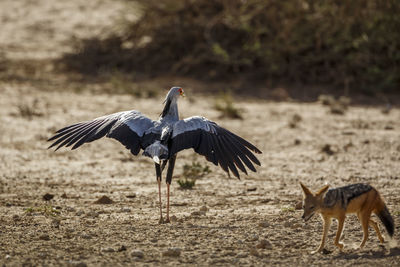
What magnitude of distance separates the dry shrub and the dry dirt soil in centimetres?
139

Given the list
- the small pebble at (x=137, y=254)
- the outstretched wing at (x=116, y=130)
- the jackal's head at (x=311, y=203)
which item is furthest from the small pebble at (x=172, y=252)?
the outstretched wing at (x=116, y=130)

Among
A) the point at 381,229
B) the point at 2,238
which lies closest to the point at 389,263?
the point at 381,229

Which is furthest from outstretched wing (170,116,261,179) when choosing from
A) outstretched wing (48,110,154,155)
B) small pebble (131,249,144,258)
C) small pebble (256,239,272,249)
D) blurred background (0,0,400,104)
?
blurred background (0,0,400,104)

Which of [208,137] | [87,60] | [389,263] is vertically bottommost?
[389,263]

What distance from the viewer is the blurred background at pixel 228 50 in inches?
542

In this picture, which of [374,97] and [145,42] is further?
[145,42]

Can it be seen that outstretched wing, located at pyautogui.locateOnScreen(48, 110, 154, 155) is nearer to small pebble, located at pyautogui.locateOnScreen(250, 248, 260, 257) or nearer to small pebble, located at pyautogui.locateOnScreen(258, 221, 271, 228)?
small pebble, located at pyautogui.locateOnScreen(258, 221, 271, 228)

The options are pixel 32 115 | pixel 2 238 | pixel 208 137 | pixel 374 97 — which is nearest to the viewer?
pixel 2 238

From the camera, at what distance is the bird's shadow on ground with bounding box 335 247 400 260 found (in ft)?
16.4

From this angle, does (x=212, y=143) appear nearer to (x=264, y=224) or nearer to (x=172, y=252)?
(x=264, y=224)

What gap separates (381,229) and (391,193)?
5.01 feet

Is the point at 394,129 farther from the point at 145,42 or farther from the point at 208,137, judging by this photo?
the point at 145,42

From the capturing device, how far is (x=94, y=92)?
14211mm

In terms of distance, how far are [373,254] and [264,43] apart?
10240mm
